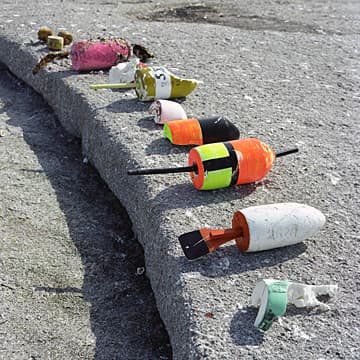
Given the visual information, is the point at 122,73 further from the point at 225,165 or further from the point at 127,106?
the point at 225,165

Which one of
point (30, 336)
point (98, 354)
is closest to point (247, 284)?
point (98, 354)

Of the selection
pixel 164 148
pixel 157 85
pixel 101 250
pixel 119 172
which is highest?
pixel 157 85

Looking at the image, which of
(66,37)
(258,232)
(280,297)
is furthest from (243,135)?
(66,37)

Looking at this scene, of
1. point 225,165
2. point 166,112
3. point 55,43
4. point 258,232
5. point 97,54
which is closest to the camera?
point 258,232

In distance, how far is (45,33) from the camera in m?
3.88

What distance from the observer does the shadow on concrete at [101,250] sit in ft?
6.53

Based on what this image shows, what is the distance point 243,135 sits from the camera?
107 inches

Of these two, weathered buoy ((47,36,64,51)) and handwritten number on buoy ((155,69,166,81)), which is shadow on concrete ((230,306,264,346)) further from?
weathered buoy ((47,36,64,51))

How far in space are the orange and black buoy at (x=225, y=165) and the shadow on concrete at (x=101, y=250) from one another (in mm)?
398

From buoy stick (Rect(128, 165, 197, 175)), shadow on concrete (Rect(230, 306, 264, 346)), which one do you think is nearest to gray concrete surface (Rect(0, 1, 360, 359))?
shadow on concrete (Rect(230, 306, 264, 346))

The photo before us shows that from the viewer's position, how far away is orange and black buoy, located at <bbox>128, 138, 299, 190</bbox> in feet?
7.02

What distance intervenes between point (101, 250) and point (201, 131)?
2.01 ft

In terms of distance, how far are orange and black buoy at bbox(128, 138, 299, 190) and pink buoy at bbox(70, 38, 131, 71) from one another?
4.46 feet

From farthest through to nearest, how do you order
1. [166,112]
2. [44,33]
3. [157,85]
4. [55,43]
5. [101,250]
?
[44,33] < [55,43] < [157,85] < [166,112] < [101,250]
